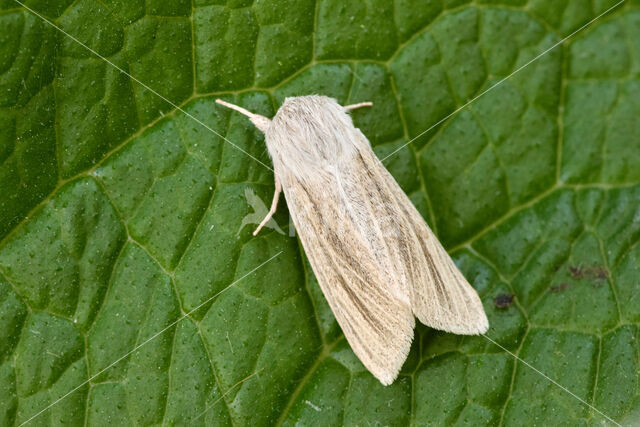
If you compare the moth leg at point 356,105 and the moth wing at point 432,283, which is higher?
the moth leg at point 356,105

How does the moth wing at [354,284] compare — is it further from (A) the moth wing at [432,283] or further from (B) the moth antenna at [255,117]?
(B) the moth antenna at [255,117]

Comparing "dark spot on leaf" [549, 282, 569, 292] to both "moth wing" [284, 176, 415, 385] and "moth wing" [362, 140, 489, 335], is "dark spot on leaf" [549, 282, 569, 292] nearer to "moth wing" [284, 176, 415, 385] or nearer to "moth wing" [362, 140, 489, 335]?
"moth wing" [362, 140, 489, 335]

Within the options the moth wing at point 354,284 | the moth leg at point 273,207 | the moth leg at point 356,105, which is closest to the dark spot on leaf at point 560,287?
the moth wing at point 354,284

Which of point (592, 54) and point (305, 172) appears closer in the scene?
point (305, 172)

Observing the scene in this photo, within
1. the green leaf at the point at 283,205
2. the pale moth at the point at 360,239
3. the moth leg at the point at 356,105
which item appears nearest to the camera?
the green leaf at the point at 283,205

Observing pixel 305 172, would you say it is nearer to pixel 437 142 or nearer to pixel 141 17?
pixel 437 142

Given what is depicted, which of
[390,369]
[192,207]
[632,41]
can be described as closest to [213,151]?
[192,207]

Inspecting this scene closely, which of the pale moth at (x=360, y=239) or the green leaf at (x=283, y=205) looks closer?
the green leaf at (x=283, y=205)

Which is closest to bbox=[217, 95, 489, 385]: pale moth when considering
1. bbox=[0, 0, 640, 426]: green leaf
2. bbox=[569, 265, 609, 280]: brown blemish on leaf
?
bbox=[0, 0, 640, 426]: green leaf
